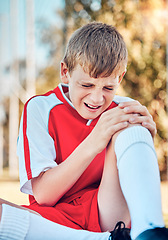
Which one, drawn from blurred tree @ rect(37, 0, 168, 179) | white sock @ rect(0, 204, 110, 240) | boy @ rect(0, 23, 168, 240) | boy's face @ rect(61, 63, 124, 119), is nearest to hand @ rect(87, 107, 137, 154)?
boy @ rect(0, 23, 168, 240)

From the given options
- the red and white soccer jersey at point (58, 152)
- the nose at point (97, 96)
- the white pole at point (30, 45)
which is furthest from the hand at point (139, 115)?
the white pole at point (30, 45)

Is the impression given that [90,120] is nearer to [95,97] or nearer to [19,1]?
[95,97]

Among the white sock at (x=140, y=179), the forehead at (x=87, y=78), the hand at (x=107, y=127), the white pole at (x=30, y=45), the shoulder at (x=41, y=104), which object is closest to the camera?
the white sock at (x=140, y=179)

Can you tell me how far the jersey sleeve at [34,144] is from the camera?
1.15 metres

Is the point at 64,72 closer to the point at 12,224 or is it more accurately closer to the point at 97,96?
the point at 97,96

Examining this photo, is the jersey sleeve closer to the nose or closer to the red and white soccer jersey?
the red and white soccer jersey

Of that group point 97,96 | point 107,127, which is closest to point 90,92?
point 97,96

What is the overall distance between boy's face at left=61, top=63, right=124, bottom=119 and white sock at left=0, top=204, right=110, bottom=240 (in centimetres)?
38

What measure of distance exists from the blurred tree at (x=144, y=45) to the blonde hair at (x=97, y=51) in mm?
4520

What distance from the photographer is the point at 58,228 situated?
0.96 metres

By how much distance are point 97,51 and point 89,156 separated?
315mm

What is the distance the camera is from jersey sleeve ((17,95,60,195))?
115cm

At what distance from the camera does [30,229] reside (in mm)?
923

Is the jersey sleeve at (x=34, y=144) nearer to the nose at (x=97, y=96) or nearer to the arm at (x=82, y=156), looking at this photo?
the arm at (x=82, y=156)
